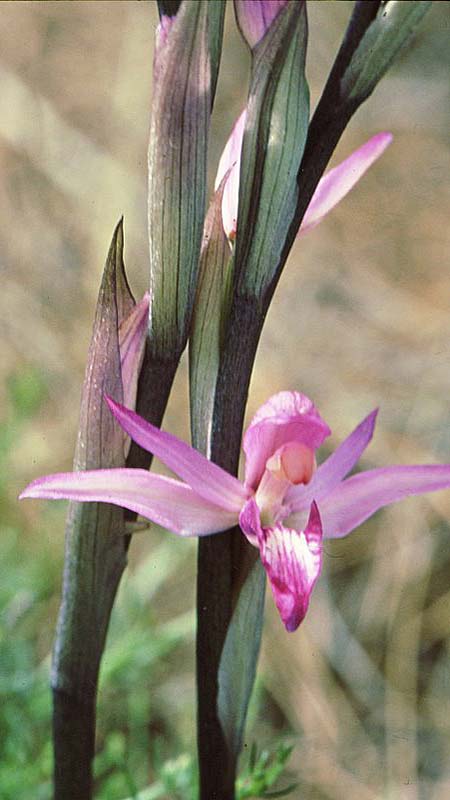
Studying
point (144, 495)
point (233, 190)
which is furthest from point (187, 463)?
point (233, 190)

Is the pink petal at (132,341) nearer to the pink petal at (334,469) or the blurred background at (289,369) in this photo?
the pink petal at (334,469)

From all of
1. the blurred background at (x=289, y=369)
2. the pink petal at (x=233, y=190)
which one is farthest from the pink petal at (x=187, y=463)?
the blurred background at (x=289, y=369)

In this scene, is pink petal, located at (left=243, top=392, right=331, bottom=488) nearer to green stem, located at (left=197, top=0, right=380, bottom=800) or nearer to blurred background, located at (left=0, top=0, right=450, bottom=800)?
green stem, located at (left=197, top=0, right=380, bottom=800)

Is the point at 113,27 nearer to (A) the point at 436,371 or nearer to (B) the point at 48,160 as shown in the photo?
(B) the point at 48,160

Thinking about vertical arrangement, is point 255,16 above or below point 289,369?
below

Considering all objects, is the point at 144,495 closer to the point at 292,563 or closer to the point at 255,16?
the point at 292,563

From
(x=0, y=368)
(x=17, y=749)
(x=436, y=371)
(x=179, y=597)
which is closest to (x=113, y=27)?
(x=0, y=368)
